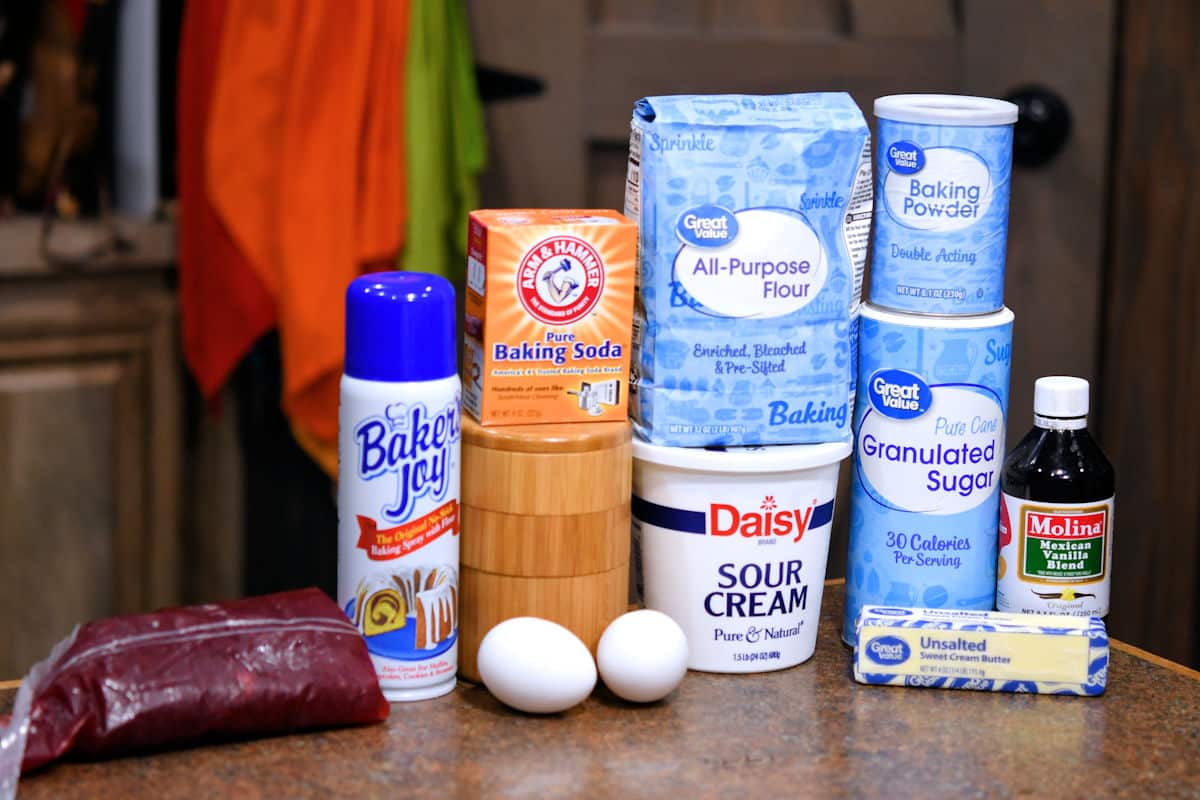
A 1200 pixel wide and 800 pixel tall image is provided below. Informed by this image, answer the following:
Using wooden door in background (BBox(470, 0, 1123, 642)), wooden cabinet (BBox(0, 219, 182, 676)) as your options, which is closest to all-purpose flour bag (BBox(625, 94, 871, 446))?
wooden door in background (BBox(470, 0, 1123, 642))

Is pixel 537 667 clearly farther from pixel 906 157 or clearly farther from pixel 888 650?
pixel 906 157

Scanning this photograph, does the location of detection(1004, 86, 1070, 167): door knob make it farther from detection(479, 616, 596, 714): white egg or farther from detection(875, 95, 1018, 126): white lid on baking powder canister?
detection(479, 616, 596, 714): white egg

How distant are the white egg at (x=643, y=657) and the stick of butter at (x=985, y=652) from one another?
0.13m

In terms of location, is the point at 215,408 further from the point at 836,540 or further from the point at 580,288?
the point at 580,288

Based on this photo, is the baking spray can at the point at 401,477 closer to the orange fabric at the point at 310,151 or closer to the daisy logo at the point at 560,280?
the daisy logo at the point at 560,280

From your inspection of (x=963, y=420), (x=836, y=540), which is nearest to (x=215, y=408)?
(x=836, y=540)

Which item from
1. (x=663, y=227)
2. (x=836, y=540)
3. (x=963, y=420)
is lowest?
(x=836, y=540)

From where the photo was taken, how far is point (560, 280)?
37.0 inches

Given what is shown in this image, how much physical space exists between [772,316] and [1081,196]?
3.23 feet

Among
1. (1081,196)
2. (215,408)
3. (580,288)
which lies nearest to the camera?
(580,288)

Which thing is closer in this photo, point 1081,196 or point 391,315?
point 391,315

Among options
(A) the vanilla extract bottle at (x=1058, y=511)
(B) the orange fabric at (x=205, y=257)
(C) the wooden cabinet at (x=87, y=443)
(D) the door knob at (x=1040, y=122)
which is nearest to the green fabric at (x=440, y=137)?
(B) the orange fabric at (x=205, y=257)

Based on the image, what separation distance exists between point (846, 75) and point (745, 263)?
941 mm

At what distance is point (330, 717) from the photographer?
0.88m
